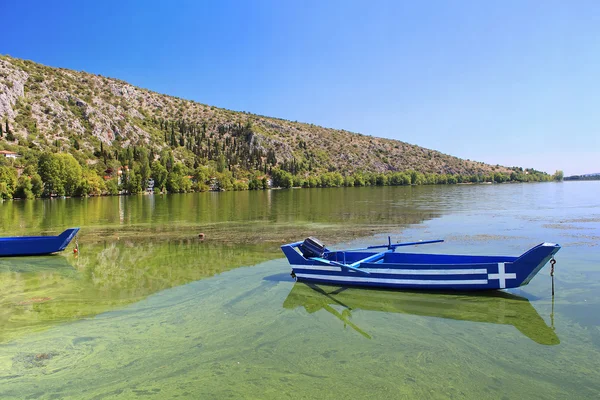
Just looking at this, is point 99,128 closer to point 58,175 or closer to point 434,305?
point 58,175

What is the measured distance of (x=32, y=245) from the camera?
64.7 feet

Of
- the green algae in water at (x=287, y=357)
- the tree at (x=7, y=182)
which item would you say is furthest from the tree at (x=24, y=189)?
the green algae in water at (x=287, y=357)

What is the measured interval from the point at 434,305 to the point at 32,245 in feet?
62.3

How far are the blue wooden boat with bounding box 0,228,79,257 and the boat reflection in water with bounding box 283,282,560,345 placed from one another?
540 inches

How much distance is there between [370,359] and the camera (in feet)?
25.7

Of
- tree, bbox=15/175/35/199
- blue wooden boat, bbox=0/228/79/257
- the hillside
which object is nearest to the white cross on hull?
blue wooden boat, bbox=0/228/79/257

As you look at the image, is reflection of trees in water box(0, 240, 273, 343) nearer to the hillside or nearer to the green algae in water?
the green algae in water

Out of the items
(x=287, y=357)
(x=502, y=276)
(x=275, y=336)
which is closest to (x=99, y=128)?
(x=275, y=336)

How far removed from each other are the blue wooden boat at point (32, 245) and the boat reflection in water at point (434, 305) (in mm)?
13712

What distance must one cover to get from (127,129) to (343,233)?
158 metres

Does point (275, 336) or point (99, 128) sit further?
point (99, 128)

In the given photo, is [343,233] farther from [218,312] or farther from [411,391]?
[411,391]

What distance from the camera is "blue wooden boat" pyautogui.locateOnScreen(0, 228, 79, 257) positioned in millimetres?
19516

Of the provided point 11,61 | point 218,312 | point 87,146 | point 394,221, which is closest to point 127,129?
point 87,146
